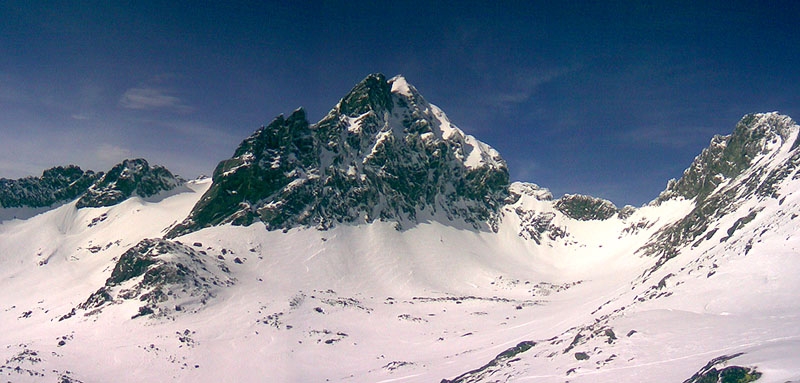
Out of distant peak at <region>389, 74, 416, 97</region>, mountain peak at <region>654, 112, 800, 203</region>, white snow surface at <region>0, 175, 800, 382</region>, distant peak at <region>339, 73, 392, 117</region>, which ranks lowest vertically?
white snow surface at <region>0, 175, 800, 382</region>

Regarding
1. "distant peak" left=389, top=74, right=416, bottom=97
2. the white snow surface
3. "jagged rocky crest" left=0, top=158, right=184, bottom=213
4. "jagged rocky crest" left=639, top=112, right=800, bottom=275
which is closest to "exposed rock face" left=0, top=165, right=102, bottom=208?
"jagged rocky crest" left=0, top=158, right=184, bottom=213

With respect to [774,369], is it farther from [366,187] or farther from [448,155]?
[448,155]

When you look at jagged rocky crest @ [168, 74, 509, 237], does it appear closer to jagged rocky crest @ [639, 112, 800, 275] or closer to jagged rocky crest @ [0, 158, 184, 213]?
jagged rocky crest @ [0, 158, 184, 213]

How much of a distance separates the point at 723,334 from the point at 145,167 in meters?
181

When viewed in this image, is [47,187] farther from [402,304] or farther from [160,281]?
[402,304]

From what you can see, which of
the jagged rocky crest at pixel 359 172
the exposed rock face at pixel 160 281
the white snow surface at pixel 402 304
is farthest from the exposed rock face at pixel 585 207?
the exposed rock face at pixel 160 281

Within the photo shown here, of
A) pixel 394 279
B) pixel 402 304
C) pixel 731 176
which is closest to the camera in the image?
pixel 402 304

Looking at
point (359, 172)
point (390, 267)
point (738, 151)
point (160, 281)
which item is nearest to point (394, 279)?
point (390, 267)

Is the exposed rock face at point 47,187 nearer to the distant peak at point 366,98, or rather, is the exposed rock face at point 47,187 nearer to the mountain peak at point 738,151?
the distant peak at point 366,98

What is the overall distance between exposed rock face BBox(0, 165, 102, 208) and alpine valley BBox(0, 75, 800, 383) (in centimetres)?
59

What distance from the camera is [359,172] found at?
148500mm

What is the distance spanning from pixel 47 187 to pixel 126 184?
3152cm

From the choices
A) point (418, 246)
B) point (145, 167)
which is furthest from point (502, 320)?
point (145, 167)

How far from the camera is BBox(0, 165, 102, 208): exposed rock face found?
162125 mm
